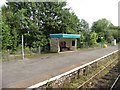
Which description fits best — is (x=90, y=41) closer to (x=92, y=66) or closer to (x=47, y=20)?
(x=47, y=20)

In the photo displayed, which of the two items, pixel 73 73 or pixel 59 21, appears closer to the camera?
pixel 73 73

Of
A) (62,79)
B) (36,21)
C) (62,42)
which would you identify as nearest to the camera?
(62,79)

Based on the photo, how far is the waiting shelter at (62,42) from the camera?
101ft

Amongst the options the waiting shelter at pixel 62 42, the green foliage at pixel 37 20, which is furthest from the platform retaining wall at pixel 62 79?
the green foliage at pixel 37 20

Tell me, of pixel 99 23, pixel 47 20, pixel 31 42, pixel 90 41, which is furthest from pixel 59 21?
pixel 99 23

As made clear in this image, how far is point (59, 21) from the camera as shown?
1478 inches

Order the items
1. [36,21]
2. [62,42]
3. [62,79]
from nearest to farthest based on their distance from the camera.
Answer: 1. [62,79]
2. [62,42]
3. [36,21]

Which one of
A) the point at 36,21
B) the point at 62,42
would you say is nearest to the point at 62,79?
the point at 62,42

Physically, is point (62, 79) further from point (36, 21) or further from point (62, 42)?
point (36, 21)

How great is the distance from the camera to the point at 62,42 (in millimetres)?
33812

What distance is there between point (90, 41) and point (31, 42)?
1905 cm

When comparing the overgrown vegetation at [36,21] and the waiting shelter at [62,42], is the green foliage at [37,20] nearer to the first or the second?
the overgrown vegetation at [36,21]

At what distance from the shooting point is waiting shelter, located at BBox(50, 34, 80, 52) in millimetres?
30644

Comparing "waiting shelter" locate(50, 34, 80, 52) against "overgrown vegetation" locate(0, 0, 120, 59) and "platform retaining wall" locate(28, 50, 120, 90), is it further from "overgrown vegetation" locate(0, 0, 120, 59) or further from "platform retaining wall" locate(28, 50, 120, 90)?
"platform retaining wall" locate(28, 50, 120, 90)
